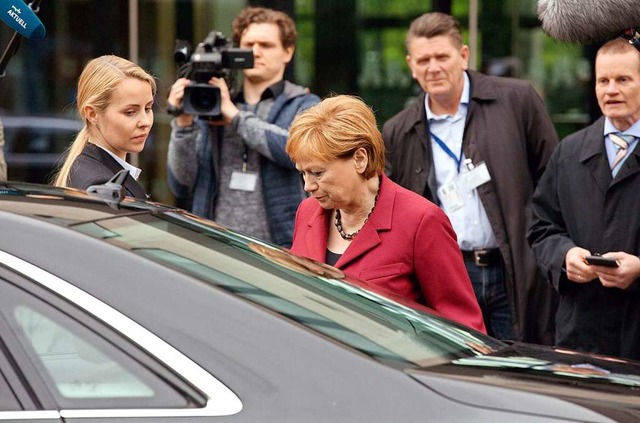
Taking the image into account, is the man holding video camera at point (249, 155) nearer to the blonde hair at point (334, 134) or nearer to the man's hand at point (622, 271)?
the man's hand at point (622, 271)

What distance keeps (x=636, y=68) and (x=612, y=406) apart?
8.80ft

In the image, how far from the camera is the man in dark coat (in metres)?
5.06

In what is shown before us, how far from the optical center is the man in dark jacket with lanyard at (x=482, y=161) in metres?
5.61

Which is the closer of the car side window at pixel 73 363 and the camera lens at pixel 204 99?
the car side window at pixel 73 363

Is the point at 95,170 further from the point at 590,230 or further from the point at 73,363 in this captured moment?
the point at 590,230

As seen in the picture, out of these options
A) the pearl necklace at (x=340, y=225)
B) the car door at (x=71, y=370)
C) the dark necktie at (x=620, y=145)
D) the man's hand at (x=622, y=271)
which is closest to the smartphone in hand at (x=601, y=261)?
the man's hand at (x=622, y=271)

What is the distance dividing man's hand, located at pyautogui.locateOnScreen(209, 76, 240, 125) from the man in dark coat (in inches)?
58.2

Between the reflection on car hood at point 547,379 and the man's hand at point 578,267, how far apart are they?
1.81 metres

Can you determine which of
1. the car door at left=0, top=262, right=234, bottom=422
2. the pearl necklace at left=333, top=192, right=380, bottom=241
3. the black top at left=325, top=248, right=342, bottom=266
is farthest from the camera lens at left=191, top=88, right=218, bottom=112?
the car door at left=0, top=262, right=234, bottom=422

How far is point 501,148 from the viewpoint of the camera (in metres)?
5.67

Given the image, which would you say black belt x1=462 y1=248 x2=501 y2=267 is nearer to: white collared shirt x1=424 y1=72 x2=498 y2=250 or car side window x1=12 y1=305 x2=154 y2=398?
white collared shirt x1=424 y1=72 x2=498 y2=250

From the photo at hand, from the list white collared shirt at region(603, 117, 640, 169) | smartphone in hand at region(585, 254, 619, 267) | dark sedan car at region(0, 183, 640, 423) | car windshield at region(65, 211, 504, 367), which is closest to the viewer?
dark sedan car at region(0, 183, 640, 423)

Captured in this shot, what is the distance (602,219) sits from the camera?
513 cm

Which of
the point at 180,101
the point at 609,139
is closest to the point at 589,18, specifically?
the point at 609,139
